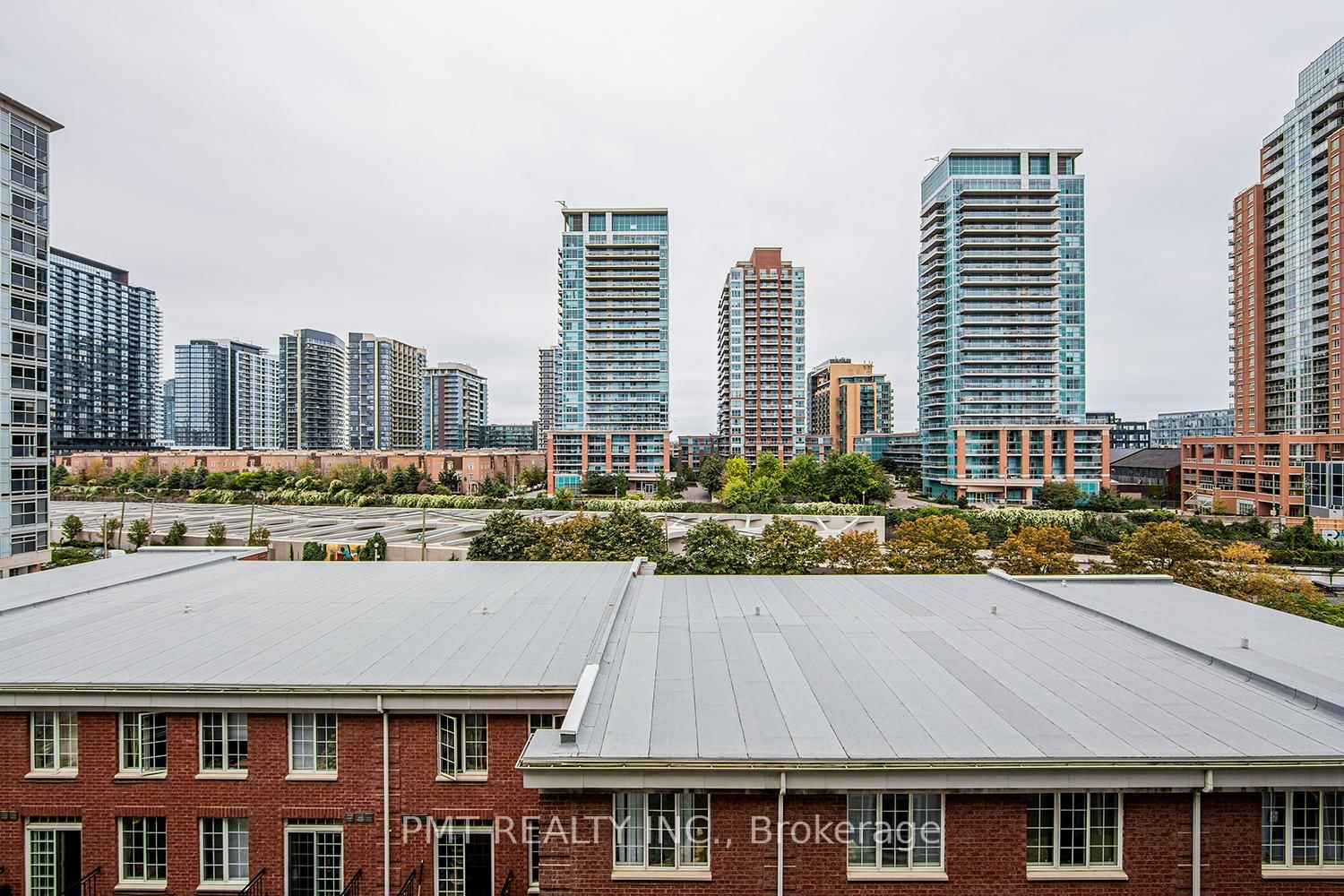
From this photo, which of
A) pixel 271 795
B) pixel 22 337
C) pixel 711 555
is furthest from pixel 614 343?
pixel 271 795

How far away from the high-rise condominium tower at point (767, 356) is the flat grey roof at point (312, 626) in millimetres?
74929

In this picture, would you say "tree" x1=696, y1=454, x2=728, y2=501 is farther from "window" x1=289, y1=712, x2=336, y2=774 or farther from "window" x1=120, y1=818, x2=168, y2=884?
"window" x1=120, y1=818, x2=168, y2=884

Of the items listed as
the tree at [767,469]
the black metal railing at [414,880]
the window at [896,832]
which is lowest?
the black metal railing at [414,880]

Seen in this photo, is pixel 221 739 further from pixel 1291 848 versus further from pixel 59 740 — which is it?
pixel 1291 848

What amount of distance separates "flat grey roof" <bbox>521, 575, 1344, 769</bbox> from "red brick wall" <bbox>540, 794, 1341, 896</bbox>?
62cm

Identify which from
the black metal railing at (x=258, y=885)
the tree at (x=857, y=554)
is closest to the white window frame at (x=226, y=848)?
the black metal railing at (x=258, y=885)

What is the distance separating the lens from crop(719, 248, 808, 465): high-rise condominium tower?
89938 millimetres

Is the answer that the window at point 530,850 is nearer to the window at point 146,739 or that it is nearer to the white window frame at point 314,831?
Answer: the white window frame at point 314,831

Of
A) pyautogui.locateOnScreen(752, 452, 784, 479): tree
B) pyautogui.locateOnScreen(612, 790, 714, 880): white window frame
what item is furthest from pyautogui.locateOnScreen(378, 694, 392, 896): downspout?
pyautogui.locateOnScreen(752, 452, 784, 479): tree

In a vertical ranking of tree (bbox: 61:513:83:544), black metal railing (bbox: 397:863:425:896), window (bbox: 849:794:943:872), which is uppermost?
window (bbox: 849:794:943:872)

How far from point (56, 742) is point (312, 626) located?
359cm

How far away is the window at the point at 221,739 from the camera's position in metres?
8.66

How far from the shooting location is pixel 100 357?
101812 mm

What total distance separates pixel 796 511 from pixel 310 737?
3898 centimetres
